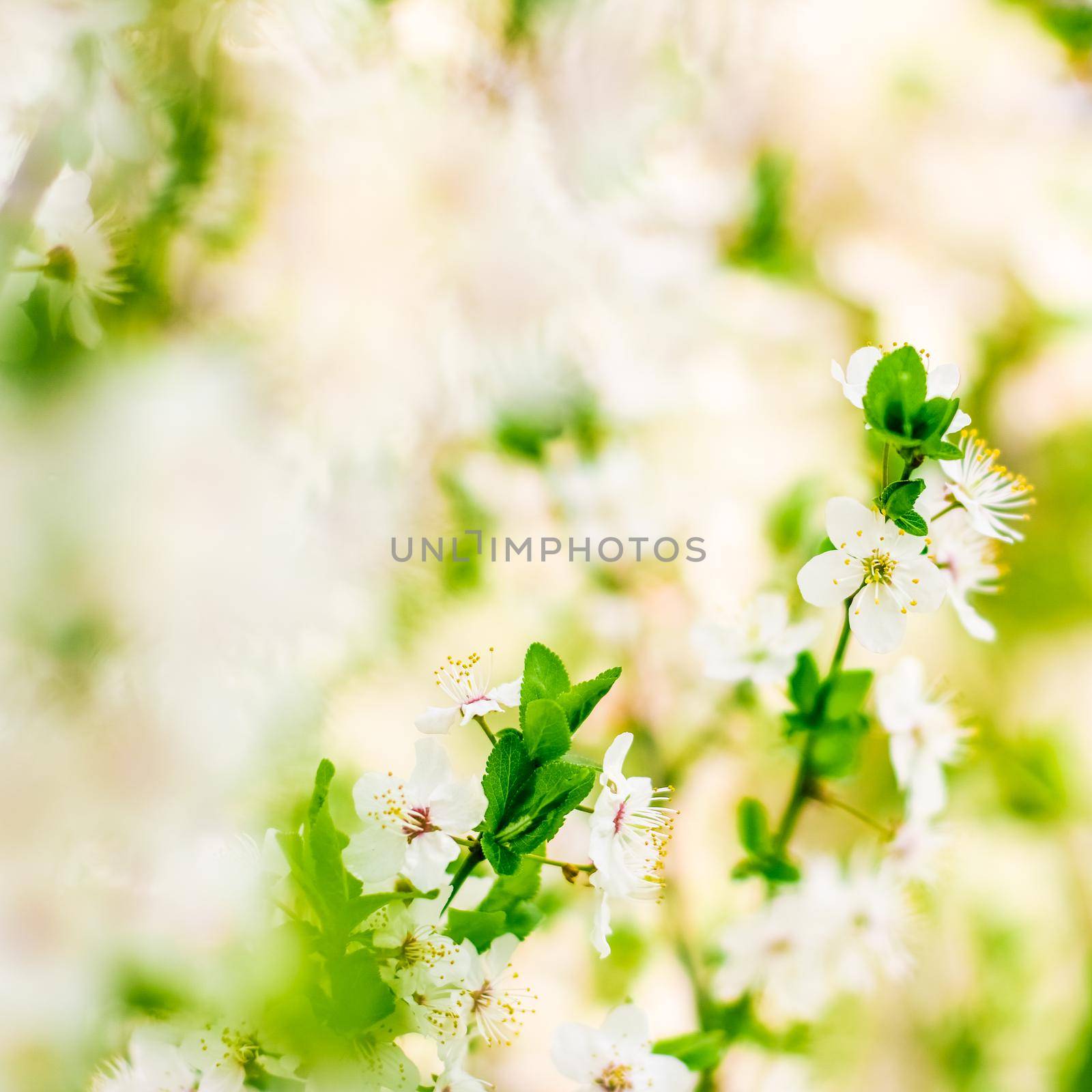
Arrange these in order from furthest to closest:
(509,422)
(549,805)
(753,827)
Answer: (509,422)
(753,827)
(549,805)

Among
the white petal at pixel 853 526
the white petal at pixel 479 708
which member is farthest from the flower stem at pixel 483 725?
the white petal at pixel 853 526

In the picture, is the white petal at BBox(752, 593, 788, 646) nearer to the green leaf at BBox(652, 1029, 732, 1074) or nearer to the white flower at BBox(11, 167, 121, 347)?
the green leaf at BBox(652, 1029, 732, 1074)

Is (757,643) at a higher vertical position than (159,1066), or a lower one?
higher

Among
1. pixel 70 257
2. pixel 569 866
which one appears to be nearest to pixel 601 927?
pixel 569 866

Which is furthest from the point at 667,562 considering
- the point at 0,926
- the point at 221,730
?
the point at 0,926

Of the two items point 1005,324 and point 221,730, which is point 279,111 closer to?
point 221,730

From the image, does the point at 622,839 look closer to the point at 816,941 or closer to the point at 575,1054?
the point at 575,1054
